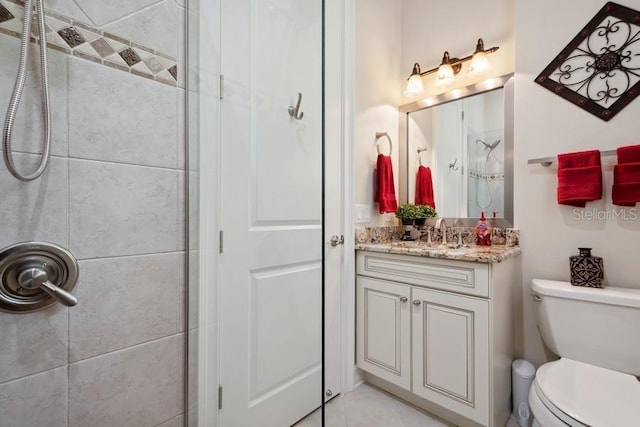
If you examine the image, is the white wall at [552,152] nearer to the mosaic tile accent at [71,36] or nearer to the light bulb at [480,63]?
the light bulb at [480,63]

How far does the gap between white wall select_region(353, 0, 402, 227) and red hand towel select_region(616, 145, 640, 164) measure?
1.14 metres

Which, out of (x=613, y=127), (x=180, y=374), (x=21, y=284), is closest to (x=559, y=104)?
(x=613, y=127)

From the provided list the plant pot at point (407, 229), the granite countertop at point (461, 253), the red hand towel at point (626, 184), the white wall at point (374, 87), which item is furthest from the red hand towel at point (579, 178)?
the white wall at point (374, 87)

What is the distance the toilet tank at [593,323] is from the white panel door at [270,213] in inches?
46.0

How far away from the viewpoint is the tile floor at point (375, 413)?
4.50 feet

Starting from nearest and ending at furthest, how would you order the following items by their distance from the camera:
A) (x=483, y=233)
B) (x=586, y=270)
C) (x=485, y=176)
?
(x=586, y=270)
(x=483, y=233)
(x=485, y=176)

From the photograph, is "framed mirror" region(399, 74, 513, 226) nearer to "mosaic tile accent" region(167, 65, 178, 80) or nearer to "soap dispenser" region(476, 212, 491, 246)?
"soap dispenser" region(476, 212, 491, 246)

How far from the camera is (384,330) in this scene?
154cm

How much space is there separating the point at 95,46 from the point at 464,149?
190 centimetres

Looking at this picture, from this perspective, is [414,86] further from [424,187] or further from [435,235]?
[435,235]

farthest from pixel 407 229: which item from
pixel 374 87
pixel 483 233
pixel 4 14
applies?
pixel 4 14

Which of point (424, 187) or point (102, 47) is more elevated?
point (102, 47)

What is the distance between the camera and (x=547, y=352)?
4.74 feet

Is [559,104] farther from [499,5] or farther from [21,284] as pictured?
[21,284]
